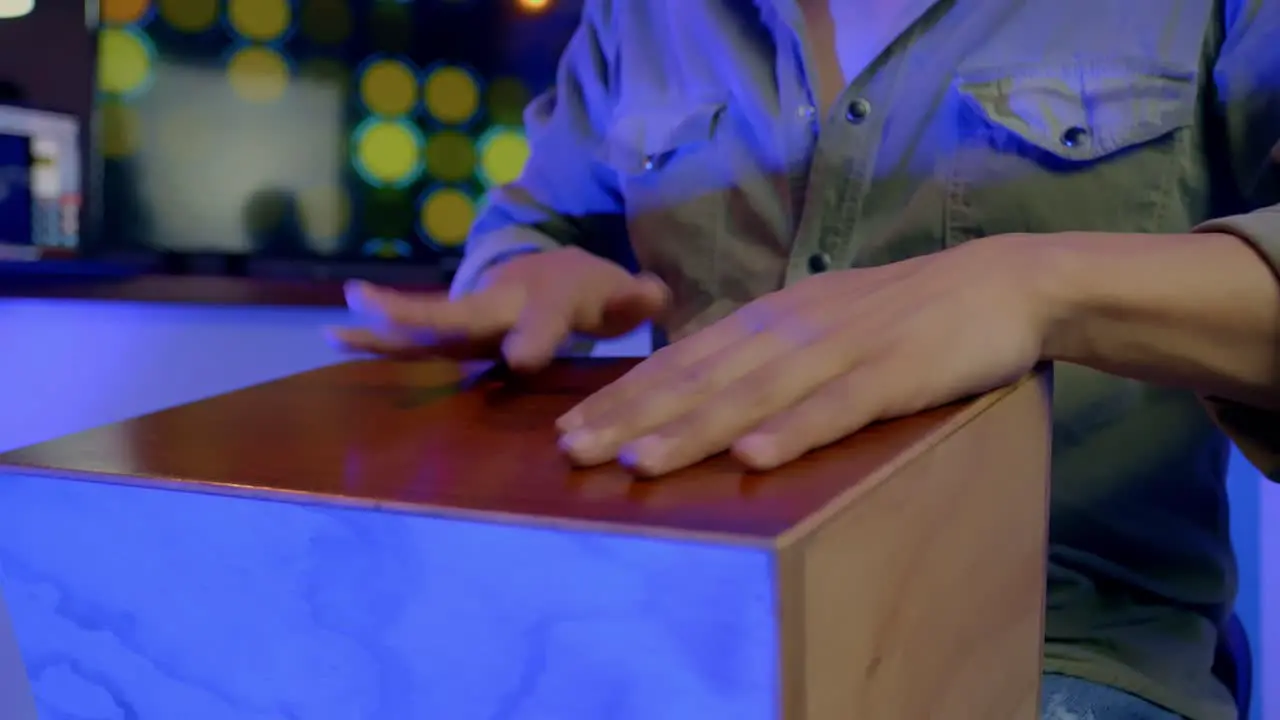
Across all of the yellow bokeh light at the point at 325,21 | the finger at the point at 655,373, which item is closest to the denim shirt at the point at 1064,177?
the finger at the point at 655,373

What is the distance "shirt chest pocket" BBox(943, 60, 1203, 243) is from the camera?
1.94ft

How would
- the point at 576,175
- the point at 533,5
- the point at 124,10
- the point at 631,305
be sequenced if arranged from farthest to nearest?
the point at 124,10, the point at 533,5, the point at 576,175, the point at 631,305

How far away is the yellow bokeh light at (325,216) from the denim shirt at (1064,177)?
1.77 feet

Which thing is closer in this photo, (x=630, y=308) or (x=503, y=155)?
(x=630, y=308)

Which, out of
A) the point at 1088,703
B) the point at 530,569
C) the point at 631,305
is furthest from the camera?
the point at 631,305

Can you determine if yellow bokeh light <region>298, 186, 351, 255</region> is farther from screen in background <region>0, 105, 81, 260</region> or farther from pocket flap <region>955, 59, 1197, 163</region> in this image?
pocket flap <region>955, 59, 1197, 163</region>

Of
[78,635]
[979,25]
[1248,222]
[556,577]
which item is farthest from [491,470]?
[979,25]

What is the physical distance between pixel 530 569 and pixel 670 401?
104 millimetres

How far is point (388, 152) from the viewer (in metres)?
1.18

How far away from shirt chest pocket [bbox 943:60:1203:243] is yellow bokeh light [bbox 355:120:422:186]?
0.71 metres

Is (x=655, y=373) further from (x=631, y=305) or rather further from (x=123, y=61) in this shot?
(x=123, y=61)

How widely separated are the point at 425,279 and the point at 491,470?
83 cm

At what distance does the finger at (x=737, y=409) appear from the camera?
34 centimetres

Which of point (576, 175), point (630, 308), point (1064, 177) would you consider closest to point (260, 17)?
point (576, 175)
